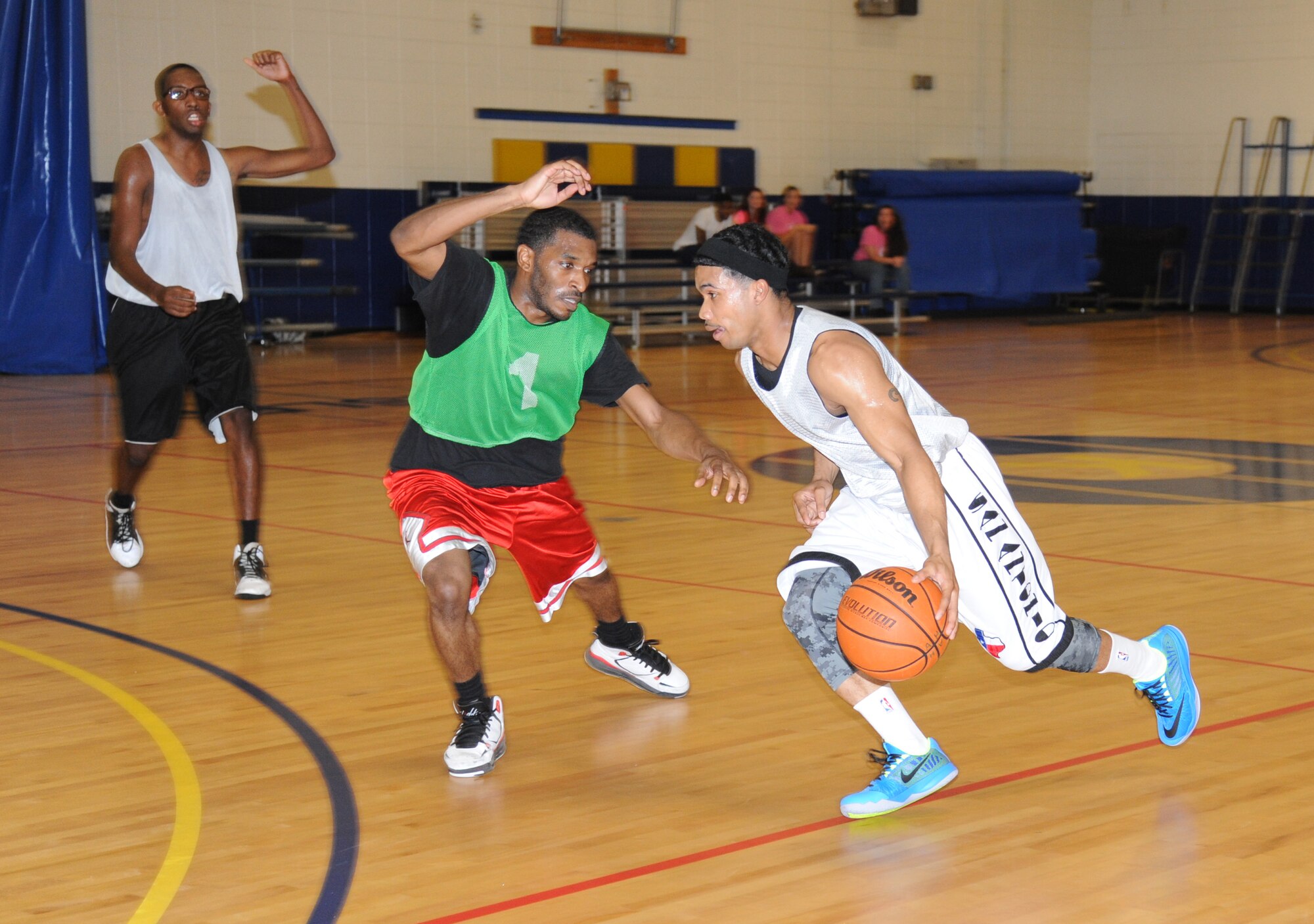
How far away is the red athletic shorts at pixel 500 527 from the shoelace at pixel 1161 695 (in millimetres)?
1339

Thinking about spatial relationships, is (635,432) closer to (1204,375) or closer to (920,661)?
(1204,375)

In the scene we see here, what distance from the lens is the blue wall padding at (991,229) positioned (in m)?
19.3

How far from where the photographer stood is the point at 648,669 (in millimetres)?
4184

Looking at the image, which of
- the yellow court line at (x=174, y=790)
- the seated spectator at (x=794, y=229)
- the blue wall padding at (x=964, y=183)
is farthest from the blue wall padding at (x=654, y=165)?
the yellow court line at (x=174, y=790)

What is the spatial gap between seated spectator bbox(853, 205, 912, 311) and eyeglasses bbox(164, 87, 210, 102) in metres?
12.9

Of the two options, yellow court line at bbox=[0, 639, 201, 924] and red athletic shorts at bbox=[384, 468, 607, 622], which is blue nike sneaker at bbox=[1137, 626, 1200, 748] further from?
A: yellow court line at bbox=[0, 639, 201, 924]

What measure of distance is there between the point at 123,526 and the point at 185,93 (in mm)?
1536

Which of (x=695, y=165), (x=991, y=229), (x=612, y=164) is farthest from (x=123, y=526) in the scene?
(x=991, y=229)

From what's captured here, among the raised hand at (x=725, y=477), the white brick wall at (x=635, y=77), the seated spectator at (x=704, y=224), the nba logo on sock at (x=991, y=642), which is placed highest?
the white brick wall at (x=635, y=77)

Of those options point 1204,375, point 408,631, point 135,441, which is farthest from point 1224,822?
point 1204,375

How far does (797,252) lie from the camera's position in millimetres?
16891

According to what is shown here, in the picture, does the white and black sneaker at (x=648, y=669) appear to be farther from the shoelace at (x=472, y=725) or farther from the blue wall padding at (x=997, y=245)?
the blue wall padding at (x=997, y=245)

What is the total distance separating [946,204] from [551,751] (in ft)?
54.3

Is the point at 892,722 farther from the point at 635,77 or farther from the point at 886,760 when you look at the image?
the point at 635,77
